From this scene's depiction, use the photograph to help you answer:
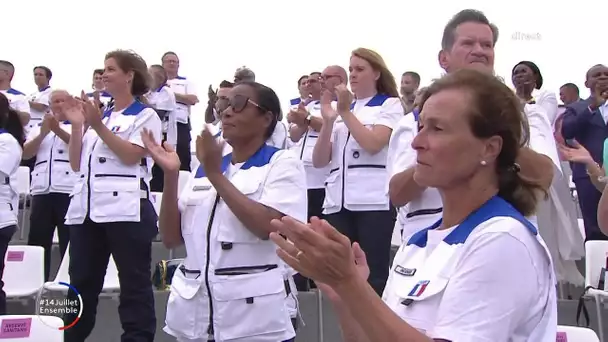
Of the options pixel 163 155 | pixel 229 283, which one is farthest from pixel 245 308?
pixel 163 155

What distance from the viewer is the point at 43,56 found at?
655 cm

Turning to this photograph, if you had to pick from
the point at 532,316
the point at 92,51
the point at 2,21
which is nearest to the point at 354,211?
the point at 532,316

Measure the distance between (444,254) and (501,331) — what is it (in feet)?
0.58

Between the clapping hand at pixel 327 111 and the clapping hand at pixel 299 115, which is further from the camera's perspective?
the clapping hand at pixel 299 115

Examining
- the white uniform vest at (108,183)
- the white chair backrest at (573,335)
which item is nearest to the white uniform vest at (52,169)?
the white uniform vest at (108,183)

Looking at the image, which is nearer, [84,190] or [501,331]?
[501,331]

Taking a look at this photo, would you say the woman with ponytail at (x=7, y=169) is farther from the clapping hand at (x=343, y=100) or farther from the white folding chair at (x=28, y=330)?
the clapping hand at (x=343, y=100)

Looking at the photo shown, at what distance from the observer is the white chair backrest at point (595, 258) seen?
336 cm

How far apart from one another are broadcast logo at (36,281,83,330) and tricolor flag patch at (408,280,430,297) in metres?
1.91

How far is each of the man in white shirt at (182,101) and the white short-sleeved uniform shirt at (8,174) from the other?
2.53m

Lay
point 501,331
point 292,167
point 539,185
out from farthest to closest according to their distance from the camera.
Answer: point 292,167
point 539,185
point 501,331

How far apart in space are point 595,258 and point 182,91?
12.8 ft

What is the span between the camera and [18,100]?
570 centimetres

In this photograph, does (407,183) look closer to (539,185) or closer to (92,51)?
(539,185)
